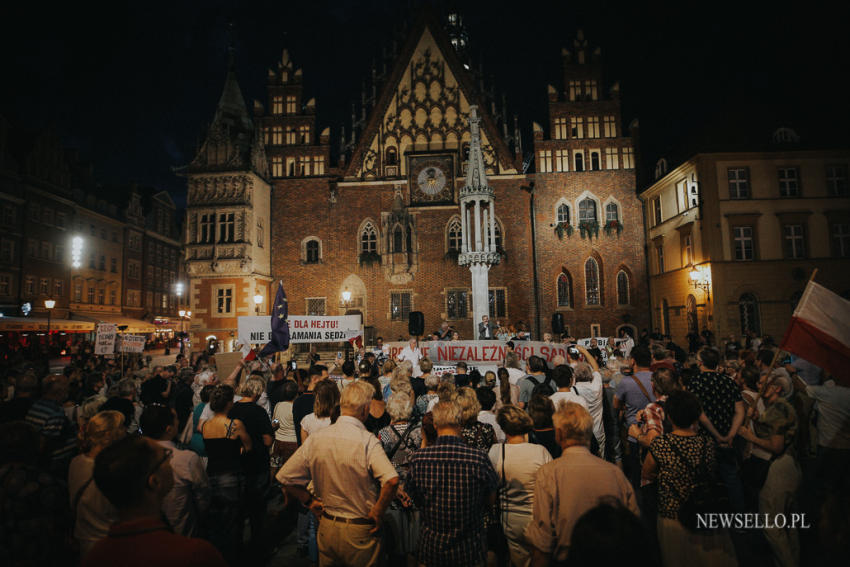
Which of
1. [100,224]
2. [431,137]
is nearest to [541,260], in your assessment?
[431,137]

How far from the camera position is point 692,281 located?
73.6 feet

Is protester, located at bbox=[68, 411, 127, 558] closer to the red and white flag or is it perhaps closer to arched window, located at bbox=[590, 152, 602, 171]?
the red and white flag

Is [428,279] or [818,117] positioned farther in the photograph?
[428,279]

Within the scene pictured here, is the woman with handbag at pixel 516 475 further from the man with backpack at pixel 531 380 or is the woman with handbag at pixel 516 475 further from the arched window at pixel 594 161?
the arched window at pixel 594 161

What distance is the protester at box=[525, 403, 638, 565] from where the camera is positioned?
269 cm

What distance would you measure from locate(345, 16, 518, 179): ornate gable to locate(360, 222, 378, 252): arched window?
2.97 metres

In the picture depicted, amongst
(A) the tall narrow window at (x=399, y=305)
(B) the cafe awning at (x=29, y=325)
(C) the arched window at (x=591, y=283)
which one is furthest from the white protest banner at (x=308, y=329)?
(B) the cafe awning at (x=29, y=325)

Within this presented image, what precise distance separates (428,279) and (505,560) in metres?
21.7

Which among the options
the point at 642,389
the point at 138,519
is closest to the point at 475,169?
the point at 642,389

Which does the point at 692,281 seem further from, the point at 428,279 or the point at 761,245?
the point at 428,279

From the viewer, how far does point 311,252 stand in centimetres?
2670

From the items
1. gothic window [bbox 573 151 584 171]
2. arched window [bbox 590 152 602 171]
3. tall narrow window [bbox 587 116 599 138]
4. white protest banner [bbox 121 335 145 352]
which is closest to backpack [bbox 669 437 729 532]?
white protest banner [bbox 121 335 145 352]

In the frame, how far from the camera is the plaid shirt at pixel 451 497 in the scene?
9.73ft

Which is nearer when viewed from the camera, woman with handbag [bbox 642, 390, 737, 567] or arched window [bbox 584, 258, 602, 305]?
woman with handbag [bbox 642, 390, 737, 567]
